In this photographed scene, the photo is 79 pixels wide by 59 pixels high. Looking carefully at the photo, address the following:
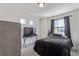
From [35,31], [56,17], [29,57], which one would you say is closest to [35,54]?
[29,57]

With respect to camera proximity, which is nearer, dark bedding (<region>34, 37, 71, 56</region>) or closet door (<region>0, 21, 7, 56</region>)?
closet door (<region>0, 21, 7, 56</region>)

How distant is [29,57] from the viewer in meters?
1.54

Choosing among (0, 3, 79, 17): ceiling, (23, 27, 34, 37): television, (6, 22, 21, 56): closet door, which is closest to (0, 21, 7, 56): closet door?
(6, 22, 21, 56): closet door

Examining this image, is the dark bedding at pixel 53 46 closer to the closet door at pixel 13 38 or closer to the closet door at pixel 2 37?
the closet door at pixel 13 38

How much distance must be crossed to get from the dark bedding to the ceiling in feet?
1.51

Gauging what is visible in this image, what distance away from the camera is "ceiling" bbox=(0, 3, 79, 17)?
5.03 ft

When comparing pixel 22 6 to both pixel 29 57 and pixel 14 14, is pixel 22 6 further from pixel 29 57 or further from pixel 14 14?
pixel 29 57

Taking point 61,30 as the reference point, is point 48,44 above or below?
below

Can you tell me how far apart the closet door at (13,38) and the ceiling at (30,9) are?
206 millimetres

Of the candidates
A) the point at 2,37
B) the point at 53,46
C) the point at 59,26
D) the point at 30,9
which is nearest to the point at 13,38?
the point at 2,37

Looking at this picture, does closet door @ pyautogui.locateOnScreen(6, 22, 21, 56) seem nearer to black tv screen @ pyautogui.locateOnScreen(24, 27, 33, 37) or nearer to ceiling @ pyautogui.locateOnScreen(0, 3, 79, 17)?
black tv screen @ pyautogui.locateOnScreen(24, 27, 33, 37)

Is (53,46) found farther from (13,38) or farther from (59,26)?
(13,38)

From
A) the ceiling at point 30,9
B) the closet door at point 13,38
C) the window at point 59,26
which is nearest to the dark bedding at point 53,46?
the window at point 59,26

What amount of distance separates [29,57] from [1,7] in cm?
91
